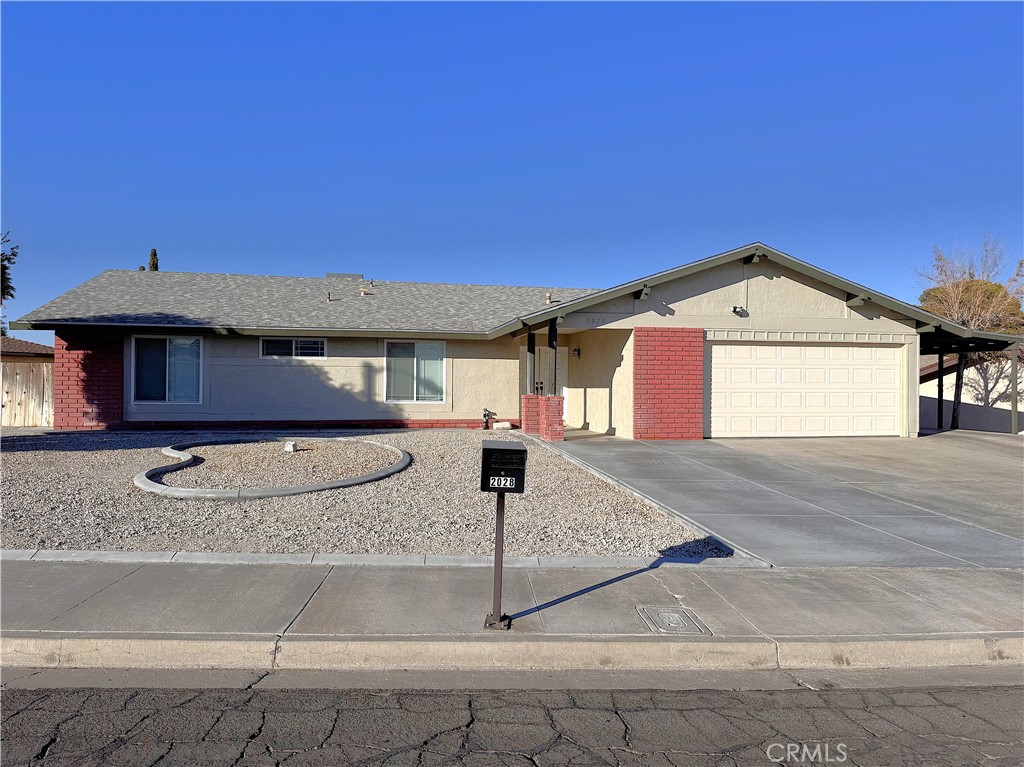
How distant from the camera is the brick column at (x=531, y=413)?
16.6 metres

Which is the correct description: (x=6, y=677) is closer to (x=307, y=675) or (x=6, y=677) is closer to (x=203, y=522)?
(x=307, y=675)

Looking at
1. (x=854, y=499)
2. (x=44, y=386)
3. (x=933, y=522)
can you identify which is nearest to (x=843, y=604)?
(x=933, y=522)

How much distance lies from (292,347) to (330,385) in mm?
1462

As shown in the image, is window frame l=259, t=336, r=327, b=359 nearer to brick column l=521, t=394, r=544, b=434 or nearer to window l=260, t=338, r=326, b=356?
window l=260, t=338, r=326, b=356

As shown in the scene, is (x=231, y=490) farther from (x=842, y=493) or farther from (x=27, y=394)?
(x=27, y=394)

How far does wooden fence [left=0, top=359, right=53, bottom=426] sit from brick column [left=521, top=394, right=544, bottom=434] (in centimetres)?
1324

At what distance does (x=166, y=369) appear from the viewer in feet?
58.6

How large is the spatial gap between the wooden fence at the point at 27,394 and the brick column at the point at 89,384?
163cm

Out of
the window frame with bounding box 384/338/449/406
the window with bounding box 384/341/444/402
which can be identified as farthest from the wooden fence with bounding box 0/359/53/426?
the window with bounding box 384/341/444/402

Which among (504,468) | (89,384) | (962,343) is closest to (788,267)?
(962,343)

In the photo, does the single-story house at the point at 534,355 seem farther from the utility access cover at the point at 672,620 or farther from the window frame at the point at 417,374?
the utility access cover at the point at 672,620

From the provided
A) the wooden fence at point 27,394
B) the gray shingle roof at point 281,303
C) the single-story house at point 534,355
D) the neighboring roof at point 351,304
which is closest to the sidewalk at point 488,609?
the single-story house at point 534,355

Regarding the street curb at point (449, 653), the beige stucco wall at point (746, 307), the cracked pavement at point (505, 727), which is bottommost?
the cracked pavement at point (505, 727)

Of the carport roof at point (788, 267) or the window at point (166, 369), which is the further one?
the window at point (166, 369)
